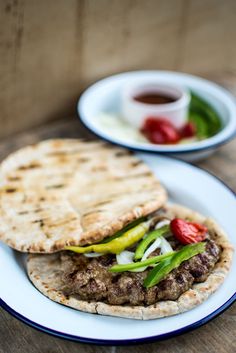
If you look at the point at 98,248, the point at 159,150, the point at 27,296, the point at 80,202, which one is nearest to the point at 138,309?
the point at 98,248

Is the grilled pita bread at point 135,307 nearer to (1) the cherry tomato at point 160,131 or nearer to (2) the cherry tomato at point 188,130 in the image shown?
(1) the cherry tomato at point 160,131

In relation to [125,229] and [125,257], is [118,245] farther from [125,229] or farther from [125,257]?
[125,229]

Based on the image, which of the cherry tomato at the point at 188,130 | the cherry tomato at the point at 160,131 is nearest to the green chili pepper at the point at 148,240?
the cherry tomato at the point at 160,131

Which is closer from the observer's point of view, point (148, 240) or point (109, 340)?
point (109, 340)

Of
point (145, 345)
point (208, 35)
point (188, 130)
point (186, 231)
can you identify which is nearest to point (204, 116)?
point (188, 130)

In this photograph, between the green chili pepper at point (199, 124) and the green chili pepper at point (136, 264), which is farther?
the green chili pepper at point (199, 124)

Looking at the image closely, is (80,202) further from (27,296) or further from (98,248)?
(27,296)

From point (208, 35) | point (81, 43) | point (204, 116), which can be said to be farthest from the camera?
point (208, 35)
